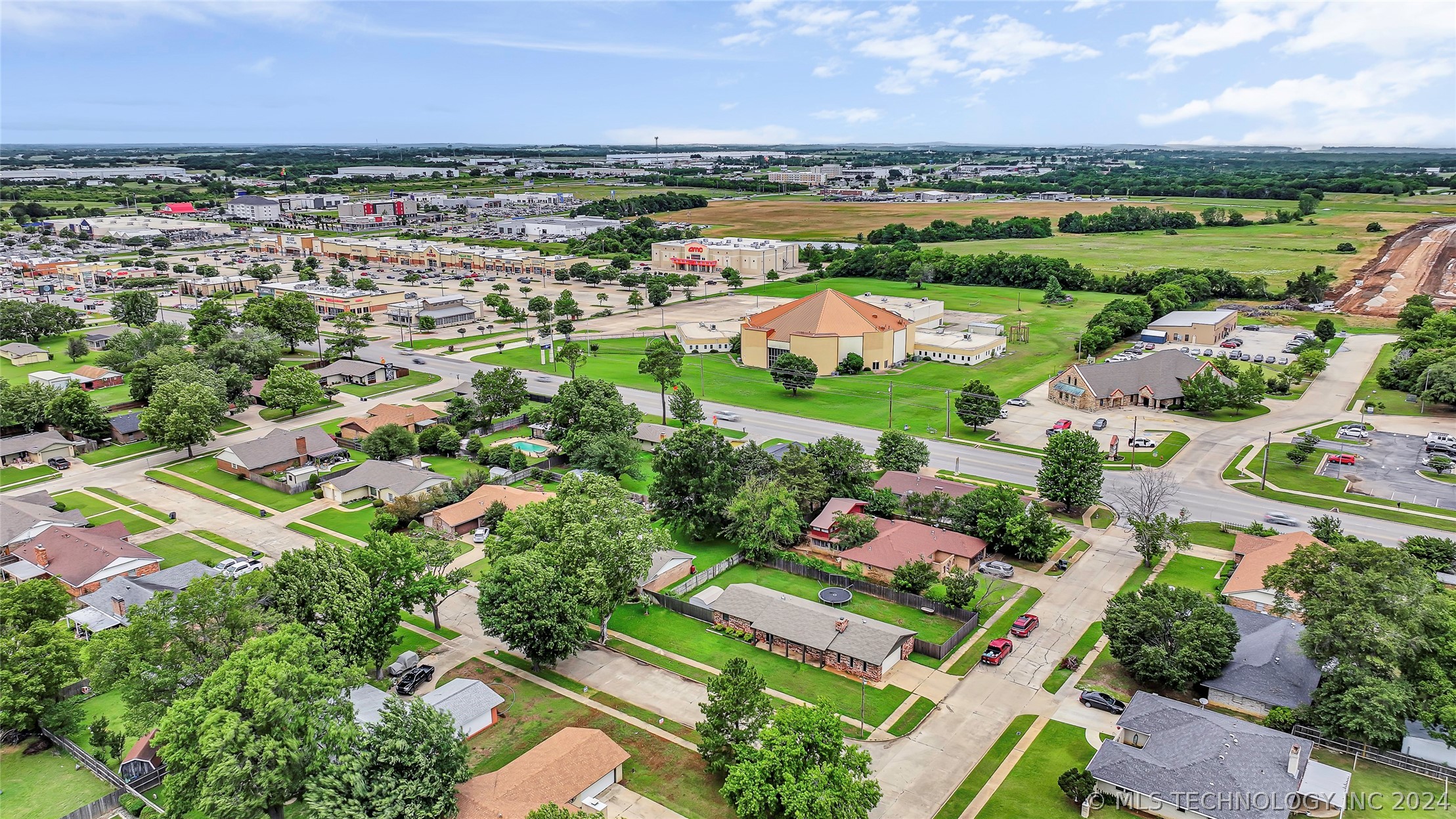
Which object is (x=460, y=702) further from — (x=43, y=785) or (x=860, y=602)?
(x=860, y=602)

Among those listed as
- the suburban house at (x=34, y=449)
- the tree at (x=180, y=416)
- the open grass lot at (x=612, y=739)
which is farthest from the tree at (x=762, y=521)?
the suburban house at (x=34, y=449)

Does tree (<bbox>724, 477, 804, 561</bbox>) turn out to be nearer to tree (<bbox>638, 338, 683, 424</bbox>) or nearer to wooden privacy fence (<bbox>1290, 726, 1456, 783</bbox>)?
tree (<bbox>638, 338, 683, 424</bbox>)

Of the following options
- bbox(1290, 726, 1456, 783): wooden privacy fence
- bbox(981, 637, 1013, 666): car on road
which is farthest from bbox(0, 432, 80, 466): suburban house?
bbox(1290, 726, 1456, 783): wooden privacy fence

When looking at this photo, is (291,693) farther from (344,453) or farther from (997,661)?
(344,453)

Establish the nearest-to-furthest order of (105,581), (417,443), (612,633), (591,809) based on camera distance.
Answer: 1. (591,809)
2. (612,633)
3. (105,581)
4. (417,443)

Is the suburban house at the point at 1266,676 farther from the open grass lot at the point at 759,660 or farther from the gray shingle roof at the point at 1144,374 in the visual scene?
the gray shingle roof at the point at 1144,374


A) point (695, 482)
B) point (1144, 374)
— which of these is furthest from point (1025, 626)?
point (1144, 374)

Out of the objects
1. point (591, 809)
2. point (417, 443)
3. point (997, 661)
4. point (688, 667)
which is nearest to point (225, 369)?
point (417, 443)
